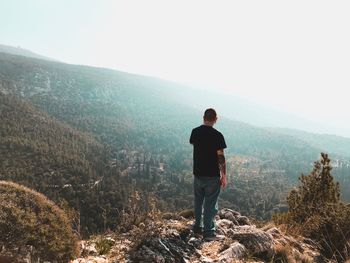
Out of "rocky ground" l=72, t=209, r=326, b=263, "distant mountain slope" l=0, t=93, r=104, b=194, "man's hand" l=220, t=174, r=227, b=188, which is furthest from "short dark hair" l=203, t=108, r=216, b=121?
"distant mountain slope" l=0, t=93, r=104, b=194

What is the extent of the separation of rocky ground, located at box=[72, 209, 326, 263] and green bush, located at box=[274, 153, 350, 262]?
2.78 ft

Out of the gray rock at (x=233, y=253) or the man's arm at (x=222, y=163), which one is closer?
the gray rock at (x=233, y=253)

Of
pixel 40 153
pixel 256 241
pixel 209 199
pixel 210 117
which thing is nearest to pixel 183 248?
pixel 209 199

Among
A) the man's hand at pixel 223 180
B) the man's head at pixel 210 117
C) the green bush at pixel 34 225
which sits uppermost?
the man's head at pixel 210 117

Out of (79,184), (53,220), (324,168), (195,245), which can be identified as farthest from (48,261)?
(79,184)

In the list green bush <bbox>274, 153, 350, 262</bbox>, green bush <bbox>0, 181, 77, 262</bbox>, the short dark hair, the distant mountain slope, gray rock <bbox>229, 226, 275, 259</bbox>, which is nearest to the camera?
green bush <bbox>0, 181, 77, 262</bbox>

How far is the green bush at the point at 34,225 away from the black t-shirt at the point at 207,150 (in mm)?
3300

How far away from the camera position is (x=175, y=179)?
7525 inches

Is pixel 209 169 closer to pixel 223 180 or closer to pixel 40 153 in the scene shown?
pixel 223 180

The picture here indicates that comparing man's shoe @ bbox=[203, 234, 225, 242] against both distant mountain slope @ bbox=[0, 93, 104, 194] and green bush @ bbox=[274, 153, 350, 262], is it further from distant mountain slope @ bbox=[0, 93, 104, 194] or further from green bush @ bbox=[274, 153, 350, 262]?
distant mountain slope @ bbox=[0, 93, 104, 194]

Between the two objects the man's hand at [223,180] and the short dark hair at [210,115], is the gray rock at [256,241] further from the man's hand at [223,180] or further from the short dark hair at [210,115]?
the short dark hair at [210,115]

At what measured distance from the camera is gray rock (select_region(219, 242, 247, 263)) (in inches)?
262

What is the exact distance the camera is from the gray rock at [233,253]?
6652 millimetres

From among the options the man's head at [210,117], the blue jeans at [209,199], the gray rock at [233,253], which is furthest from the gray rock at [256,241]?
the man's head at [210,117]
